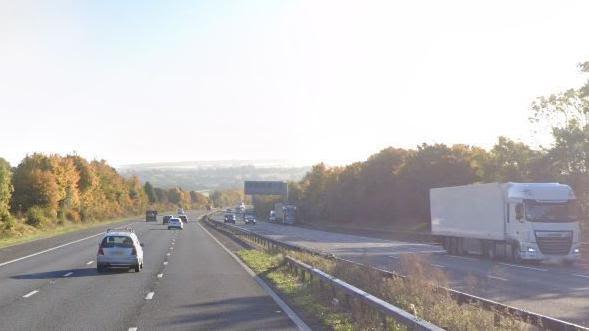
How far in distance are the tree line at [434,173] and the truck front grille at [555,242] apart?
18183mm

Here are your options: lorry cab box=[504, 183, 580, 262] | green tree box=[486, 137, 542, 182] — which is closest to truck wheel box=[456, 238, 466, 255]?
lorry cab box=[504, 183, 580, 262]

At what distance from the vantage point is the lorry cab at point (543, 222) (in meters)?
33.5

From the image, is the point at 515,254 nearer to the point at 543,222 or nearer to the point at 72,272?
the point at 543,222

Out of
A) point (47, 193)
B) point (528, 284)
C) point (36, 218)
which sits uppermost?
point (47, 193)

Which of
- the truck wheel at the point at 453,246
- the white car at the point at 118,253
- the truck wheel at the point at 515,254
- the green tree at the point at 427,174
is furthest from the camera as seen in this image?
the green tree at the point at 427,174

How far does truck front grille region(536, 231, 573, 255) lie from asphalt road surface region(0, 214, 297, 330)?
42.5 ft

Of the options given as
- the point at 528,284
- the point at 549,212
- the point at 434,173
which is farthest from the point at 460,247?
the point at 434,173

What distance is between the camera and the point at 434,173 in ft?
280

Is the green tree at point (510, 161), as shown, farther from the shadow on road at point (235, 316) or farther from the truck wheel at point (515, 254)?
the shadow on road at point (235, 316)

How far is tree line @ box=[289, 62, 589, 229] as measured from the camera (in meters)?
55.8

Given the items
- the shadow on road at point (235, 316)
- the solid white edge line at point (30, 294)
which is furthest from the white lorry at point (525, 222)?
the solid white edge line at point (30, 294)

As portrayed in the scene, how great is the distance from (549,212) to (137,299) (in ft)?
69.6

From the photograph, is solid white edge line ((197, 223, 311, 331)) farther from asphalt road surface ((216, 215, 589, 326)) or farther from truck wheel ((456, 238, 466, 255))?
truck wheel ((456, 238, 466, 255))

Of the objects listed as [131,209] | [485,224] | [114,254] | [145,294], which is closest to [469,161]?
[485,224]
